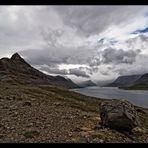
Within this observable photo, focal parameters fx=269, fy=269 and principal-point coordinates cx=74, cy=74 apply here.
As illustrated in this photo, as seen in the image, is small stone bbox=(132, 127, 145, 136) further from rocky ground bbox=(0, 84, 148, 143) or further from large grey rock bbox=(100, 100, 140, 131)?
large grey rock bbox=(100, 100, 140, 131)

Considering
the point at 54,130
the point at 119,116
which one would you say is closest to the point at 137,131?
the point at 119,116

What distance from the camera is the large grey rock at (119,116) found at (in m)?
13.6

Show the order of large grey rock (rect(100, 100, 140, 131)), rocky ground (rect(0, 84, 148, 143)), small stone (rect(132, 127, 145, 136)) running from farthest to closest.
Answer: small stone (rect(132, 127, 145, 136)), large grey rock (rect(100, 100, 140, 131)), rocky ground (rect(0, 84, 148, 143))

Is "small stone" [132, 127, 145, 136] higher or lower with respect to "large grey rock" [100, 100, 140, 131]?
lower

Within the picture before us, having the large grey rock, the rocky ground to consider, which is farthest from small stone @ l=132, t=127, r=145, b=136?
the large grey rock

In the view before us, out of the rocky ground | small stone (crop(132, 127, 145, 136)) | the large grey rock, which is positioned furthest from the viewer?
small stone (crop(132, 127, 145, 136))

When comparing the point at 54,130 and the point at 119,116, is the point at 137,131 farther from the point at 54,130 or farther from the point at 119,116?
the point at 54,130

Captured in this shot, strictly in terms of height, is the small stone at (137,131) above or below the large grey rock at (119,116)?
below

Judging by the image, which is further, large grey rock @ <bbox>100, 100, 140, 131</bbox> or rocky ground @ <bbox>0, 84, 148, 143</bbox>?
large grey rock @ <bbox>100, 100, 140, 131</bbox>

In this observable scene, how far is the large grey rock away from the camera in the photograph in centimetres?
1359

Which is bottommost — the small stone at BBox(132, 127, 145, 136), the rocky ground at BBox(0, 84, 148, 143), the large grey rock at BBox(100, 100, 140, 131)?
the small stone at BBox(132, 127, 145, 136)

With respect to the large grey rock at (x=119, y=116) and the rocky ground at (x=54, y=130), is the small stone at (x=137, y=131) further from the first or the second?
the large grey rock at (x=119, y=116)

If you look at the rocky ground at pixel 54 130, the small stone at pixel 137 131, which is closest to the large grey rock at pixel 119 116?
the rocky ground at pixel 54 130
